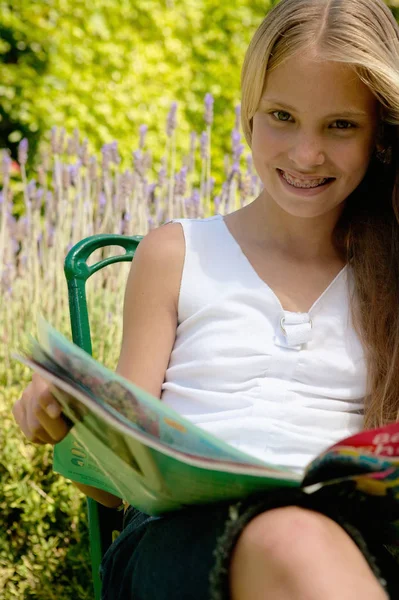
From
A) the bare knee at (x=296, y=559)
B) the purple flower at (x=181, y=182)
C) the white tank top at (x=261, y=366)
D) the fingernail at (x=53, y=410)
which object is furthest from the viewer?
the purple flower at (x=181, y=182)

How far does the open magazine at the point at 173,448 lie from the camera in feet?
4.01

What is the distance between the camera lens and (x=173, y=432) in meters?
1.24

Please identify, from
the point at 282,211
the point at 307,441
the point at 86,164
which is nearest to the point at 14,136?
the point at 86,164

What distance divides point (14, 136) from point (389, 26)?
377 cm

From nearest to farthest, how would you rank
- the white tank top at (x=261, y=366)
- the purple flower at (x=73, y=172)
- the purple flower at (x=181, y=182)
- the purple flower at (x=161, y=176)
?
the white tank top at (x=261, y=366) < the purple flower at (x=181, y=182) < the purple flower at (x=161, y=176) < the purple flower at (x=73, y=172)

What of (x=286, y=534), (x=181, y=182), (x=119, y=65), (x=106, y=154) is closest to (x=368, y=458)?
(x=286, y=534)

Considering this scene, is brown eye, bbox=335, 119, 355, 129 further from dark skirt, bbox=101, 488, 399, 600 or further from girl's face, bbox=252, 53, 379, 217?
dark skirt, bbox=101, 488, 399, 600

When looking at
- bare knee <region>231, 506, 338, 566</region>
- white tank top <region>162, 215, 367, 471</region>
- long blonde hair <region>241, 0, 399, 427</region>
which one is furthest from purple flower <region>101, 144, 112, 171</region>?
bare knee <region>231, 506, 338, 566</region>

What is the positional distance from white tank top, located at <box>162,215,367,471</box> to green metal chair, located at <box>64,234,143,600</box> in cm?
27

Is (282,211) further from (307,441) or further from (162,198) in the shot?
(162,198)

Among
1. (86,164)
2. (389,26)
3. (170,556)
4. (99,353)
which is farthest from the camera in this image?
(86,164)

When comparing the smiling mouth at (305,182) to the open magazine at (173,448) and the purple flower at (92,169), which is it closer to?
the open magazine at (173,448)

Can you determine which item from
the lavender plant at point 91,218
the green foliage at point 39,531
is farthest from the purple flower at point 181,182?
the green foliage at point 39,531

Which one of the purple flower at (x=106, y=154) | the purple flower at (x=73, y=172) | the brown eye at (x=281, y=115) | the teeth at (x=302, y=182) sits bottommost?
the teeth at (x=302, y=182)
